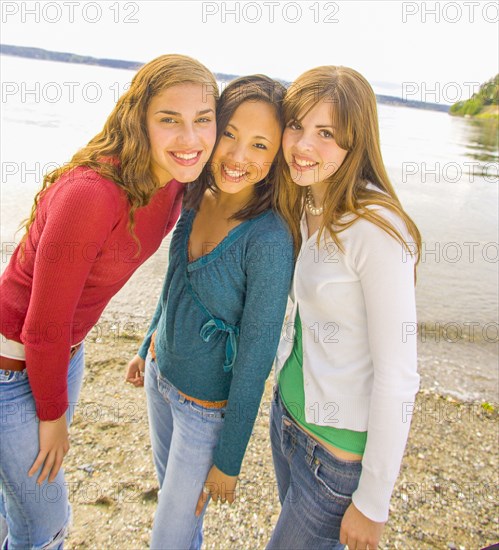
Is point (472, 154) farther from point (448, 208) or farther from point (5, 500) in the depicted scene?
point (5, 500)

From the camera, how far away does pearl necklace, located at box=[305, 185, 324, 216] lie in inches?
79.4

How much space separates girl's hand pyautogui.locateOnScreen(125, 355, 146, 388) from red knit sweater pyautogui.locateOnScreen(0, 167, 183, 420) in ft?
2.69

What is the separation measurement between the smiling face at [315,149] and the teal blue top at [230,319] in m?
Result: 0.22

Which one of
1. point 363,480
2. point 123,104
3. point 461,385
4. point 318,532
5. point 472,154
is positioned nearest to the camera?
point 363,480

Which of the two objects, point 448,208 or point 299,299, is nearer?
point 299,299

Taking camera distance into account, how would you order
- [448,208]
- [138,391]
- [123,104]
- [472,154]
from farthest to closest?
1. [472,154]
2. [448,208]
3. [138,391]
4. [123,104]

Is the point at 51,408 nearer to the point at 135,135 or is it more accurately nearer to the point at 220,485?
the point at 220,485

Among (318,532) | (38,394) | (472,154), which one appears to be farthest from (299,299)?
(472,154)

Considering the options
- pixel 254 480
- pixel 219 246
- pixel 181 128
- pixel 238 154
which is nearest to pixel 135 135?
pixel 181 128

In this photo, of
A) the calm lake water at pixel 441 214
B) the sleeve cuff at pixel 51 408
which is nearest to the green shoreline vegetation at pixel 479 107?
the calm lake water at pixel 441 214

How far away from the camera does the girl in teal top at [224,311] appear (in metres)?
1.88

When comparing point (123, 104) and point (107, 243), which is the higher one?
point (123, 104)

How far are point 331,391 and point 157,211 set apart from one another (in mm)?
1051

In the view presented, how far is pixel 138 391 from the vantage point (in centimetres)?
409
